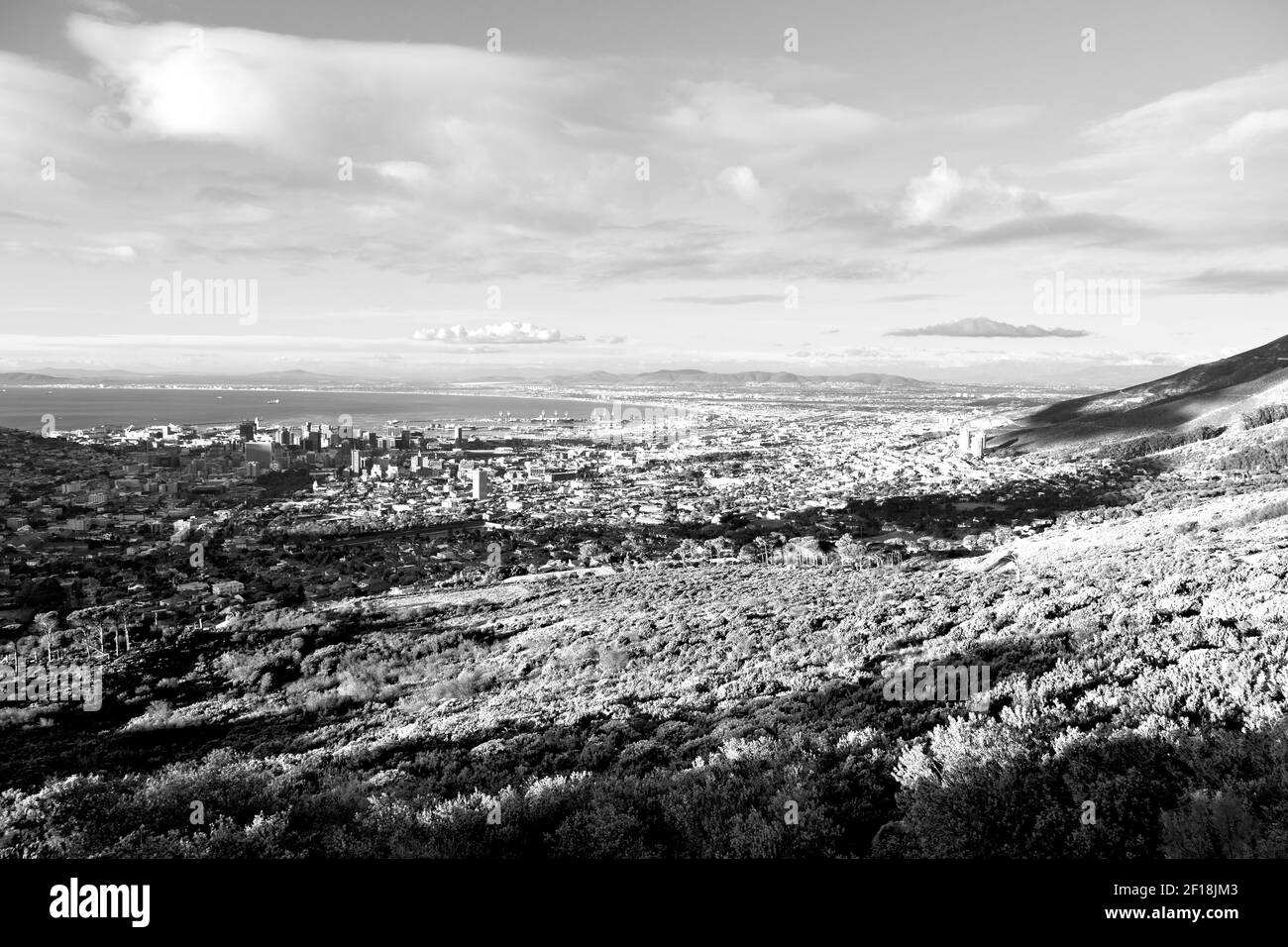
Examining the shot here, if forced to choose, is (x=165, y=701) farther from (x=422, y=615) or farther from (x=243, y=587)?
(x=243, y=587)

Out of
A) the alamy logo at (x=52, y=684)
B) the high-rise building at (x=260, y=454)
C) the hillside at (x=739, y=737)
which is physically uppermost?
the high-rise building at (x=260, y=454)

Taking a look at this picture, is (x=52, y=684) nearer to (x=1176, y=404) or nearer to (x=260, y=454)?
(x=260, y=454)
